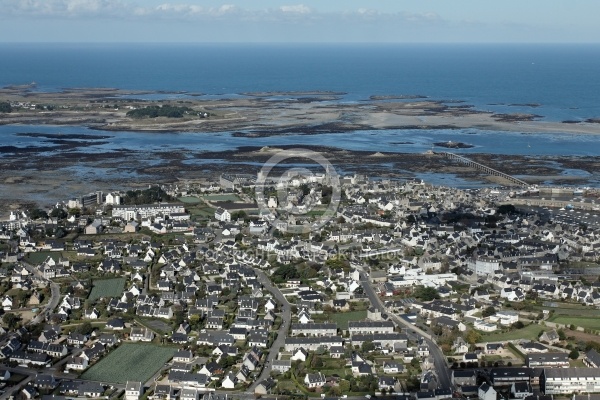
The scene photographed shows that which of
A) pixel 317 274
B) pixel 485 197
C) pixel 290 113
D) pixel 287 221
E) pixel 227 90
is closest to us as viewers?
pixel 317 274

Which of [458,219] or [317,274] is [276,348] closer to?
[317,274]

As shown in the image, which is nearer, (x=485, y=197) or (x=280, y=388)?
(x=280, y=388)

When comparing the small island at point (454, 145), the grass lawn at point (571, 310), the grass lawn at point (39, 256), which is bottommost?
the grass lawn at point (39, 256)

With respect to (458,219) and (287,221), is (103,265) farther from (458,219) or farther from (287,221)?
(458,219)

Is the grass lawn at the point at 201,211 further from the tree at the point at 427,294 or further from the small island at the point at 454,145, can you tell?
the small island at the point at 454,145

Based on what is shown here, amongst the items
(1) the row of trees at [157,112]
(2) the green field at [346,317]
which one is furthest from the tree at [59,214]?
(1) the row of trees at [157,112]

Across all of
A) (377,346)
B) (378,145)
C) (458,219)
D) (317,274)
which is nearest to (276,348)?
(377,346)

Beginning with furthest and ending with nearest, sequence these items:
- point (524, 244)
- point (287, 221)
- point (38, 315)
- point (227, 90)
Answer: point (227, 90), point (287, 221), point (524, 244), point (38, 315)
